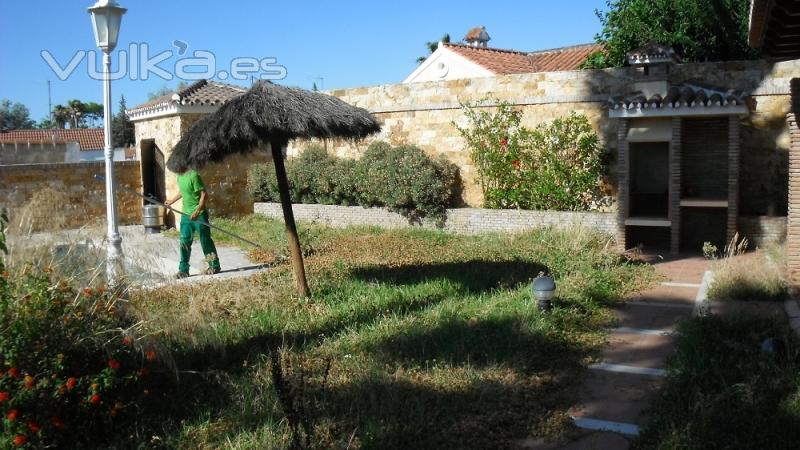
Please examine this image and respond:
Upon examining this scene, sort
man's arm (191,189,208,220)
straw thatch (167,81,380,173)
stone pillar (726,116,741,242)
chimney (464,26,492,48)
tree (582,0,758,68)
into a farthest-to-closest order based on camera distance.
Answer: chimney (464,26,492,48), tree (582,0,758,68), stone pillar (726,116,741,242), man's arm (191,189,208,220), straw thatch (167,81,380,173)

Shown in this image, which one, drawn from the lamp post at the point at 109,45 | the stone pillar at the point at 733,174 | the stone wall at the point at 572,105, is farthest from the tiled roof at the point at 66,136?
the stone pillar at the point at 733,174

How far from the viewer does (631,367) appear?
6.12 metres

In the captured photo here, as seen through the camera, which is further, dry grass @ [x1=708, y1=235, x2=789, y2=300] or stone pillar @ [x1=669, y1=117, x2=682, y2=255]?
stone pillar @ [x1=669, y1=117, x2=682, y2=255]

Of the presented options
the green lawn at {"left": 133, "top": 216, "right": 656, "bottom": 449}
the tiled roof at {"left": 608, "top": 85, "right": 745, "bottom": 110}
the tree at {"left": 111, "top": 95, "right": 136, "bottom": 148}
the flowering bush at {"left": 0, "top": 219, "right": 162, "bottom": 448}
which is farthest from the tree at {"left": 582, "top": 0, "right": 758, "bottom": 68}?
the tree at {"left": 111, "top": 95, "right": 136, "bottom": 148}

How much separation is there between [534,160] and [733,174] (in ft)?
11.9

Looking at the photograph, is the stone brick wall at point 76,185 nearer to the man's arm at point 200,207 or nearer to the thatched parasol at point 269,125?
the man's arm at point 200,207

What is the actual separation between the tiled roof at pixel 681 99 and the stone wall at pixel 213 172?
870 cm

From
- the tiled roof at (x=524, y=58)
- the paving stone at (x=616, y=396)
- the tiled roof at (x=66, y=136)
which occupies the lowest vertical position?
the paving stone at (x=616, y=396)

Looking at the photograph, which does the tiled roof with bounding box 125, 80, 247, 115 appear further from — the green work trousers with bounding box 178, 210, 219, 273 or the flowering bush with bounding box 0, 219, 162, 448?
the flowering bush with bounding box 0, 219, 162, 448

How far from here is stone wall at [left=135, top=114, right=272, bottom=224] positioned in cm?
1655

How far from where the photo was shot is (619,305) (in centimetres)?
816

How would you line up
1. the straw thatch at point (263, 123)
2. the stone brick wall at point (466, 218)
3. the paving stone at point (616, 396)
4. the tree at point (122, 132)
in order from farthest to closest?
1. the tree at point (122, 132)
2. the stone brick wall at point (466, 218)
3. the straw thatch at point (263, 123)
4. the paving stone at point (616, 396)

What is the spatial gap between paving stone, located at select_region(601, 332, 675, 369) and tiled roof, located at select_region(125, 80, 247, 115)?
36.6ft

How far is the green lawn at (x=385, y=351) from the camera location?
4.86m
